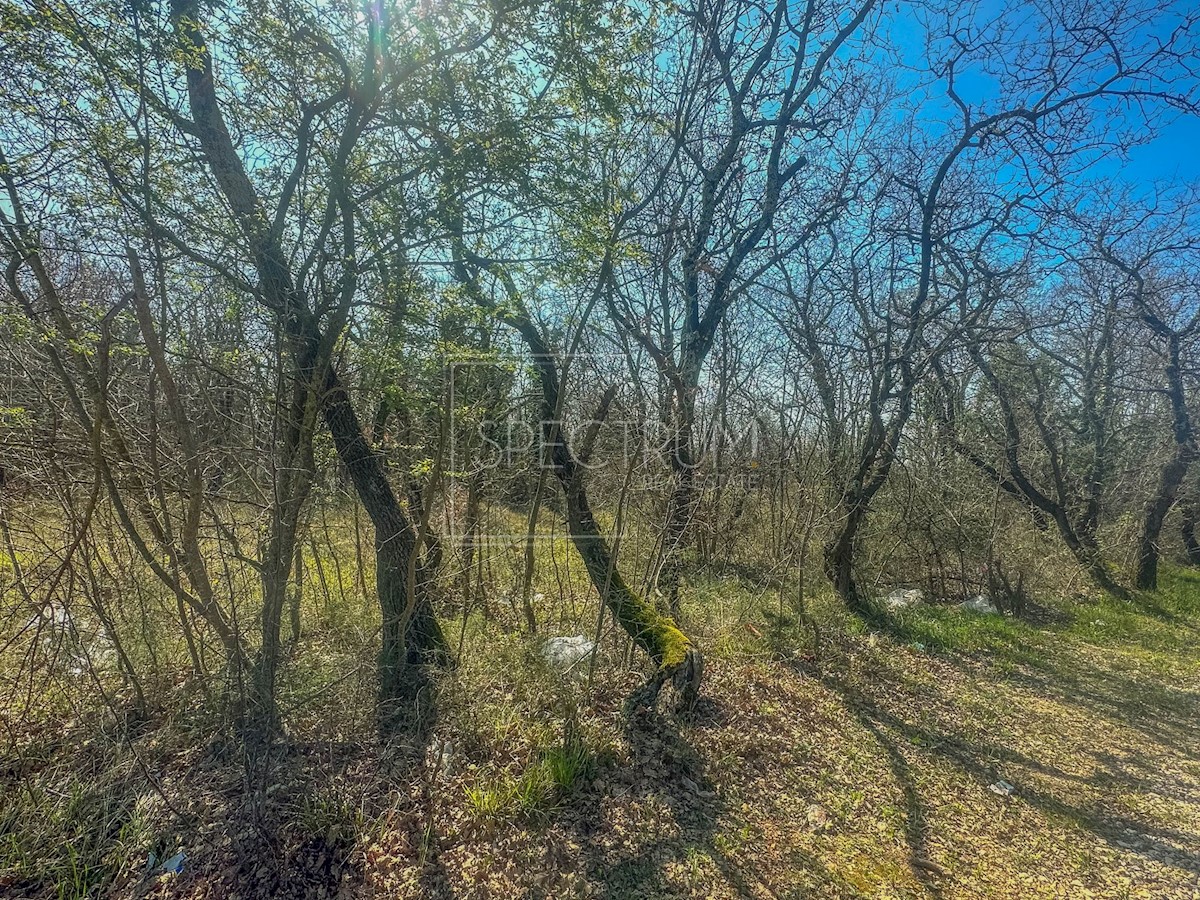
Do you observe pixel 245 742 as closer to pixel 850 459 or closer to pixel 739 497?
Answer: pixel 739 497

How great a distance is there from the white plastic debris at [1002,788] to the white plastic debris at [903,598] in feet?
10.7

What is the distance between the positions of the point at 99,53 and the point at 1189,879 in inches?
249

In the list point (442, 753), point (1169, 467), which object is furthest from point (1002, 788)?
point (1169, 467)

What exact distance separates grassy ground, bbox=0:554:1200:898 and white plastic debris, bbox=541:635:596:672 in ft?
0.41

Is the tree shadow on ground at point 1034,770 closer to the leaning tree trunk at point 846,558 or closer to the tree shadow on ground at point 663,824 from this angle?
the tree shadow on ground at point 663,824

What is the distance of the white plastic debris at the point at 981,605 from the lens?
6.50m

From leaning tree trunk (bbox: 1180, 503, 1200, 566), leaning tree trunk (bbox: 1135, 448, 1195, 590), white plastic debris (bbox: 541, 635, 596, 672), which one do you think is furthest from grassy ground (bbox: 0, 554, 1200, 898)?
leaning tree trunk (bbox: 1180, 503, 1200, 566)

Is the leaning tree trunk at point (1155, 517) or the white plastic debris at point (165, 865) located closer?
the white plastic debris at point (165, 865)

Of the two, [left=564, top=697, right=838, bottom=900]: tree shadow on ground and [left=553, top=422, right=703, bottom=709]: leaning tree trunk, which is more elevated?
[left=553, top=422, right=703, bottom=709]: leaning tree trunk

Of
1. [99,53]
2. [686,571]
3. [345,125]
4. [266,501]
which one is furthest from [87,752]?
[686,571]

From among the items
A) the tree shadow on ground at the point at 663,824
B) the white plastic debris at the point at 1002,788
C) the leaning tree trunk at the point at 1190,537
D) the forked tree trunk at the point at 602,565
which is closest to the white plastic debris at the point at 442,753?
the tree shadow on ground at the point at 663,824

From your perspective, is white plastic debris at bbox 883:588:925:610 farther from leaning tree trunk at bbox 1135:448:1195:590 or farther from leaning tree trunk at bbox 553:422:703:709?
leaning tree trunk at bbox 1135:448:1195:590

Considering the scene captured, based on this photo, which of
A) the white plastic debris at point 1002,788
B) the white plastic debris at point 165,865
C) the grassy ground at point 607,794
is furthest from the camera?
the white plastic debris at point 1002,788

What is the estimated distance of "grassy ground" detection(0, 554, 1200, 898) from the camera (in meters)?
2.26
